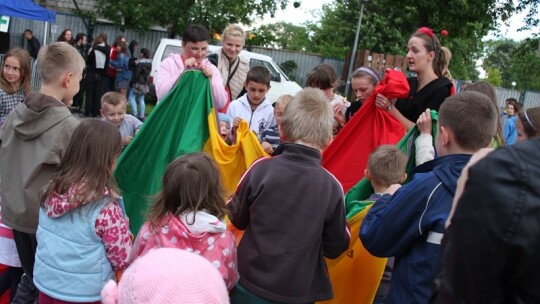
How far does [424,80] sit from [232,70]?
71.3 inches

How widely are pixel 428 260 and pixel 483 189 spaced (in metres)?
1.43

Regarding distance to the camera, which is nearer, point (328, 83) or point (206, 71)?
point (206, 71)

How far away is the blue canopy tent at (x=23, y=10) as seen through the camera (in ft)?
49.3

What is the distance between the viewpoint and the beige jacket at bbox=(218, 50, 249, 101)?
527 centimetres

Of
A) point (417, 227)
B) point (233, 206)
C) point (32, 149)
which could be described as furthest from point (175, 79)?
point (417, 227)

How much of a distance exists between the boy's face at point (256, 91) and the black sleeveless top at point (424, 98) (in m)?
1.12

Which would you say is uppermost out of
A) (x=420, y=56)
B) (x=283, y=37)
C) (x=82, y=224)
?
(x=283, y=37)

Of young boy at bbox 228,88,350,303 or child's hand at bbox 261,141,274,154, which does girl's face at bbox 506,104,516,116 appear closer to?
child's hand at bbox 261,141,274,154

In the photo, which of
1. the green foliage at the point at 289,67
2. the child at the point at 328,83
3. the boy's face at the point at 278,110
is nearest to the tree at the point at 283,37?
the green foliage at the point at 289,67

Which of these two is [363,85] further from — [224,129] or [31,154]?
[31,154]

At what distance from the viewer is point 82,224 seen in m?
3.01

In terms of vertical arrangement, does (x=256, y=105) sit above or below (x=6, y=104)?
above

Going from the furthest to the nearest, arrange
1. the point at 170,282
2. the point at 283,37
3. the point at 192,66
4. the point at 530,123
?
the point at 283,37 → the point at 192,66 → the point at 530,123 → the point at 170,282

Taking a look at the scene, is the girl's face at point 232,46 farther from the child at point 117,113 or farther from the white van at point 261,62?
the white van at point 261,62
